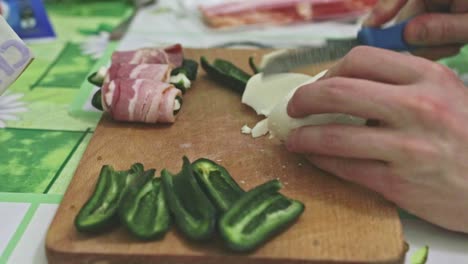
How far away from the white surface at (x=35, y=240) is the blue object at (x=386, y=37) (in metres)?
0.78

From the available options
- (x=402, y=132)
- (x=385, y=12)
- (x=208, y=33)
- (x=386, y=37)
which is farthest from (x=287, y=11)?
(x=402, y=132)

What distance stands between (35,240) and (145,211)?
0.21 metres

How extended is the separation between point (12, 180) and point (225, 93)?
511mm

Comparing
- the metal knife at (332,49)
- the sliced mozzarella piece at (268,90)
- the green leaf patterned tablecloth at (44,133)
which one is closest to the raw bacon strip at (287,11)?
the green leaf patterned tablecloth at (44,133)

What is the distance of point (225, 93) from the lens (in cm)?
139

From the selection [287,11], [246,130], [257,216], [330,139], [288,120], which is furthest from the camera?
[287,11]

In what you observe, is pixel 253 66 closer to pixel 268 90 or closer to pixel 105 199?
pixel 268 90

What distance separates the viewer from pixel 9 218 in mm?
1039

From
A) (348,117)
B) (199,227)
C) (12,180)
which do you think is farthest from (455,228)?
(12,180)

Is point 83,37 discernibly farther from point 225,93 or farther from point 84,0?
point 225,93

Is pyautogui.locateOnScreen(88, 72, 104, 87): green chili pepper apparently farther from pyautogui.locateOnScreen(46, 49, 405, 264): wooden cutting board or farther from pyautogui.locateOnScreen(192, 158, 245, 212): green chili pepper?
pyautogui.locateOnScreen(192, 158, 245, 212): green chili pepper

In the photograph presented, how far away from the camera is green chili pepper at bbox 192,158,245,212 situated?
3.12 ft

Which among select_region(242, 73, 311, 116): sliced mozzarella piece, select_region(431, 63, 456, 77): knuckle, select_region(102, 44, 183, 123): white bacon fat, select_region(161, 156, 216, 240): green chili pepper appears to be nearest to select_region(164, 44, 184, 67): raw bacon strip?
select_region(102, 44, 183, 123): white bacon fat

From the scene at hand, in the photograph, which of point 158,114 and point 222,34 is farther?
point 222,34
